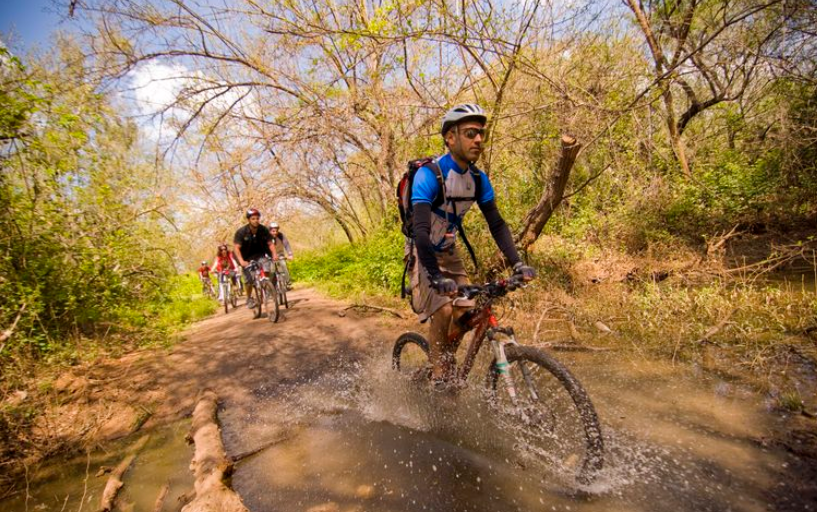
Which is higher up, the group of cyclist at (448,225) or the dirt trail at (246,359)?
the group of cyclist at (448,225)

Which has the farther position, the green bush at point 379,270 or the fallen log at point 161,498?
the green bush at point 379,270

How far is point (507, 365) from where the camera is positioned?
2.84 meters

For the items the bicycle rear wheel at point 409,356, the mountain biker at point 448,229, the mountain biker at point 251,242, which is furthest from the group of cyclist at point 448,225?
the mountain biker at point 251,242

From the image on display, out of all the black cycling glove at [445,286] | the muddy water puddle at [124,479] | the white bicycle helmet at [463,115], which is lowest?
the muddy water puddle at [124,479]

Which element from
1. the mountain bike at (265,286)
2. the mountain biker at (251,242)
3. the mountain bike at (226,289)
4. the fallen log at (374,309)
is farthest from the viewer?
the mountain bike at (226,289)

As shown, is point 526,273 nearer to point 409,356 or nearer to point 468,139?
point 468,139

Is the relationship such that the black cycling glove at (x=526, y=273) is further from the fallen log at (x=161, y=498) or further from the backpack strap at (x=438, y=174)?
the fallen log at (x=161, y=498)

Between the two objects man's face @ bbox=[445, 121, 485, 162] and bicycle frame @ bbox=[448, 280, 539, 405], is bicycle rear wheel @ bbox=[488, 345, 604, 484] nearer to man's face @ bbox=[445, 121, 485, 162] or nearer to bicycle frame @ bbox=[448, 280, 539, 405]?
bicycle frame @ bbox=[448, 280, 539, 405]

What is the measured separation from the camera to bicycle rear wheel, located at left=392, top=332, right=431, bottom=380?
3.97 metres

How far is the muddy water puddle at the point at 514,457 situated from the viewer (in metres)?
2.25

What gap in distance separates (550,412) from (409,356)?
2010mm

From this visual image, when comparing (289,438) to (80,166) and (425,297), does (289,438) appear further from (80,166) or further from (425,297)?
(80,166)

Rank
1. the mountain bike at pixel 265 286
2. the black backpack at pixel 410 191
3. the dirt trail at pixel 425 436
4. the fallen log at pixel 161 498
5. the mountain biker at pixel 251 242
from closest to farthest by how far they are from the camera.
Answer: the dirt trail at pixel 425 436
the fallen log at pixel 161 498
the black backpack at pixel 410 191
the mountain bike at pixel 265 286
the mountain biker at pixel 251 242

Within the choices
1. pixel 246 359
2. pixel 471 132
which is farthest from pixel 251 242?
pixel 471 132
